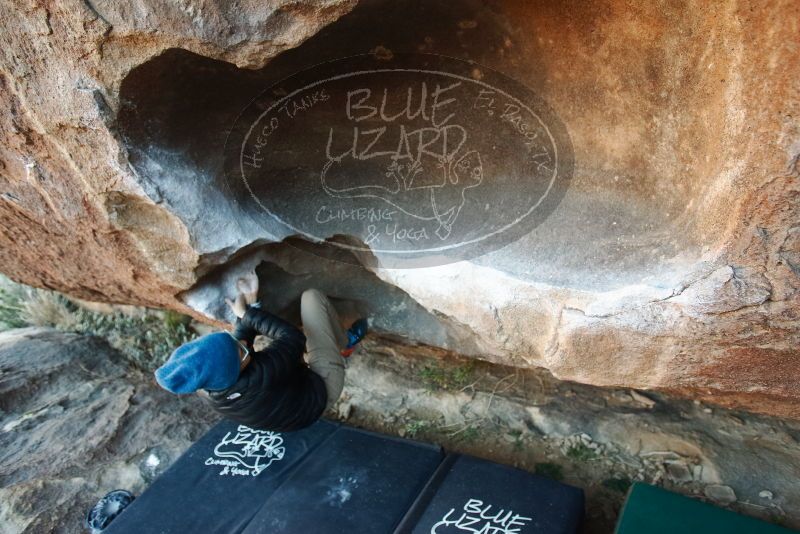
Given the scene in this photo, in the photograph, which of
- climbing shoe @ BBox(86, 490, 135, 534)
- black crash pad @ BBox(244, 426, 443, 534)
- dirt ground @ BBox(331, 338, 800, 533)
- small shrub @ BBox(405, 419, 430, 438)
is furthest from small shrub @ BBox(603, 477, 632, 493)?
climbing shoe @ BBox(86, 490, 135, 534)

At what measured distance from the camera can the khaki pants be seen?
198cm

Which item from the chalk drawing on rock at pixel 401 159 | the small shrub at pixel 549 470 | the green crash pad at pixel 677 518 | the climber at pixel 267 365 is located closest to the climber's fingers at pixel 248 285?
the climber at pixel 267 365

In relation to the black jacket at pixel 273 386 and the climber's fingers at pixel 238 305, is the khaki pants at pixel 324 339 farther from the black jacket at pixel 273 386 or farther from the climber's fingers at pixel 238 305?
the climber's fingers at pixel 238 305

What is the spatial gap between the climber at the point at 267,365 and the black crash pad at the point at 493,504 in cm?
46

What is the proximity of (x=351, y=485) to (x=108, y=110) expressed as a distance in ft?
4.28

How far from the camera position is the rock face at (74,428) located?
202cm

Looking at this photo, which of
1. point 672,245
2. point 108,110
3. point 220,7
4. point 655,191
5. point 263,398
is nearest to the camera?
point 220,7

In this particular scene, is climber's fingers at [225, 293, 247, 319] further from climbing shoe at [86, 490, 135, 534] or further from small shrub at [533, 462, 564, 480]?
→ small shrub at [533, 462, 564, 480]

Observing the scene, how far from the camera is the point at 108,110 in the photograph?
133cm

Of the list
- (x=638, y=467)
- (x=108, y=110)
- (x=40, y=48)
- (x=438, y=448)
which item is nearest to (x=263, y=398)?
(x=438, y=448)

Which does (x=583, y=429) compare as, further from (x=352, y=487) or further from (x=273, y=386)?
(x=273, y=386)

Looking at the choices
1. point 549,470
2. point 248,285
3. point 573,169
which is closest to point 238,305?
point 248,285

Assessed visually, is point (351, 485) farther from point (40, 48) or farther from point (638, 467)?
point (40, 48)

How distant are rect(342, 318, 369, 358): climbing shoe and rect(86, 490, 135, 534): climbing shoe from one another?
2.94ft
